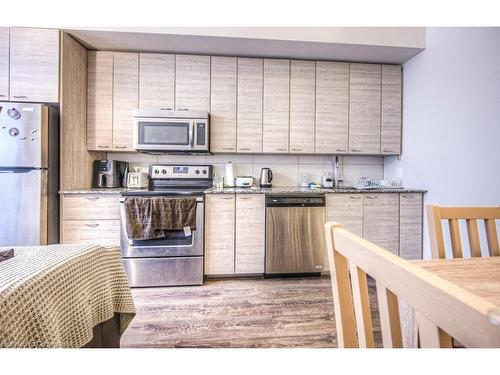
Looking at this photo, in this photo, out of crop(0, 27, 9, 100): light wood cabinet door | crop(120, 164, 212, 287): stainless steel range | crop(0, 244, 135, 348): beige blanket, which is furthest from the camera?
crop(120, 164, 212, 287): stainless steel range

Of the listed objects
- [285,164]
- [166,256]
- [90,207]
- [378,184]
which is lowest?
[166,256]

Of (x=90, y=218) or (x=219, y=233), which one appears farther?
(x=219, y=233)

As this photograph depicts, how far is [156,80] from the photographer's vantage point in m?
2.69

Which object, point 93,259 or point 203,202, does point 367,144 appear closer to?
point 203,202

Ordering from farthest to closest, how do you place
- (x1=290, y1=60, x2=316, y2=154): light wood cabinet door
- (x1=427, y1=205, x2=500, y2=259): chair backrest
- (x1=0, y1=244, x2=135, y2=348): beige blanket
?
(x1=290, y1=60, x2=316, y2=154): light wood cabinet door
(x1=427, y1=205, x2=500, y2=259): chair backrest
(x1=0, y1=244, x2=135, y2=348): beige blanket

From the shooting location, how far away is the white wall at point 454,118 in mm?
1898

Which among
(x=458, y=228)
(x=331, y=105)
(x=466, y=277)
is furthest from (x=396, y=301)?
(x=331, y=105)

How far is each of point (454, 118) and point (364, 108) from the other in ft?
2.93

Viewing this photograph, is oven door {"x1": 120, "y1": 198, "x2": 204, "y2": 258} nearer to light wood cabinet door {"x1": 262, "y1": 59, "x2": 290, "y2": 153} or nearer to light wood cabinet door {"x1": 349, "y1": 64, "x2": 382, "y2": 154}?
light wood cabinet door {"x1": 262, "y1": 59, "x2": 290, "y2": 153}

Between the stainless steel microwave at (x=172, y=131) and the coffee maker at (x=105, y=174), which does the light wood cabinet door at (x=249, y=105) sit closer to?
the stainless steel microwave at (x=172, y=131)

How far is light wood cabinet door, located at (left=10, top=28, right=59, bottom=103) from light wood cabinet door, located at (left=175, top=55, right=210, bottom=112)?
1.06 meters

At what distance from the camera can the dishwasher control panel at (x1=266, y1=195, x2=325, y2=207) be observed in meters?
2.48

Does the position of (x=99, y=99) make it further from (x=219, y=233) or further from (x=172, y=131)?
(x=219, y=233)

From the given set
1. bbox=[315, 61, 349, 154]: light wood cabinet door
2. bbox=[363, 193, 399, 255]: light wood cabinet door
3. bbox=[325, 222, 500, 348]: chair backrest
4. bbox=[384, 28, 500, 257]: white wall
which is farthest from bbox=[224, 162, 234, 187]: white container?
bbox=[325, 222, 500, 348]: chair backrest
